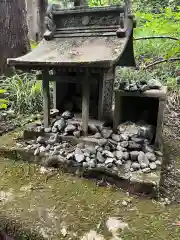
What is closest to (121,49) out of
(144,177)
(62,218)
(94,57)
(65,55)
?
(94,57)

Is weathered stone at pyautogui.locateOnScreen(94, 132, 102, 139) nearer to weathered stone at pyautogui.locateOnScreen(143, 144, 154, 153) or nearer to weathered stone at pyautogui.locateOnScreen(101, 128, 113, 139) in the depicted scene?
weathered stone at pyautogui.locateOnScreen(101, 128, 113, 139)

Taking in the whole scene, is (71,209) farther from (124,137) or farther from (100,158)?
(124,137)

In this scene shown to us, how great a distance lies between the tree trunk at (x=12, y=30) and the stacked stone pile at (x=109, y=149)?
2394 millimetres

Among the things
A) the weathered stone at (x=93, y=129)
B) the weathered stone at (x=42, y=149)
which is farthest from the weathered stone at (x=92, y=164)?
the weathered stone at (x=42, y=149)

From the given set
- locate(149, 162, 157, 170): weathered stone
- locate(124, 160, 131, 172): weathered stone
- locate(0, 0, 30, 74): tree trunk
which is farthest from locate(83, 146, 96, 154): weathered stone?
locate(0, 0, 30, 74): tree trunk

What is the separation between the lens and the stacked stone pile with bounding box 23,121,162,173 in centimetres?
209

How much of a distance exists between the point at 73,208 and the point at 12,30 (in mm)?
3597

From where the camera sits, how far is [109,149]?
222 cm

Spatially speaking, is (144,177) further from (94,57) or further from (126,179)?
(94,57)

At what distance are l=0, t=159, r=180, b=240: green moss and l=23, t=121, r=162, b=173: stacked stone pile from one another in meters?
0.20

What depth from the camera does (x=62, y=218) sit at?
5.38 ft

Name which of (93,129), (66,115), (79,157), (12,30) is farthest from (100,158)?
(12,30)

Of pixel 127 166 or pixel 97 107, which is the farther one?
pixel 97 107

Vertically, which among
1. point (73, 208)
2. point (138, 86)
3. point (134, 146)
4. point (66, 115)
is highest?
point (138, 86)
